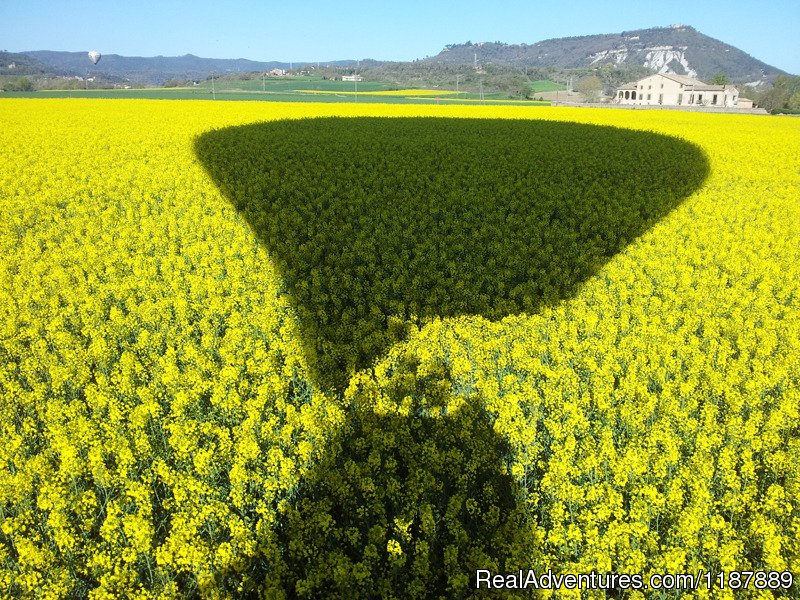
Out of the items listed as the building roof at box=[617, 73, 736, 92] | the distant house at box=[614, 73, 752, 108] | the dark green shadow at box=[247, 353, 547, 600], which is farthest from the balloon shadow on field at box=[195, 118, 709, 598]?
the building roof at box=[617, 73, 736, 92]

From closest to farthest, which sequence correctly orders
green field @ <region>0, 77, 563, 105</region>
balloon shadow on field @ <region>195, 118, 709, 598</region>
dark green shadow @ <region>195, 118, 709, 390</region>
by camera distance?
balloon shadow on field @ <region>195, 118, 709, 598</region>, dark green shadow @ <region>195, 118, 709, 390</region>, green field @ <region>0, 77, 563, 105</region>

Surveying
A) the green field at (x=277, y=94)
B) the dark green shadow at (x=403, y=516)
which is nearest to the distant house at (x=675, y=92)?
the green field at (x=277, y=94)

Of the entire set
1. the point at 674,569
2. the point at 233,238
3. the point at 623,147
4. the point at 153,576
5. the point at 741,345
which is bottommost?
the point at 153,576

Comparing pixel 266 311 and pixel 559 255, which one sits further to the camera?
pixel 559 255

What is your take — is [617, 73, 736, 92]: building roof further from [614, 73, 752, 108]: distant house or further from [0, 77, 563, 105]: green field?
[0, 77, 563, 105]: green field

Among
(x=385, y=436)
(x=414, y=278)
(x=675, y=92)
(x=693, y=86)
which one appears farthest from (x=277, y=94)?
(x=693, y=86)

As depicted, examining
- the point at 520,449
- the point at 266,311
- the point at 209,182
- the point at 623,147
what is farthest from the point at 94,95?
the point at 520,449

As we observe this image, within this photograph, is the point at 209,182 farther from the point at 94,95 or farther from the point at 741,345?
the point at 94,95
